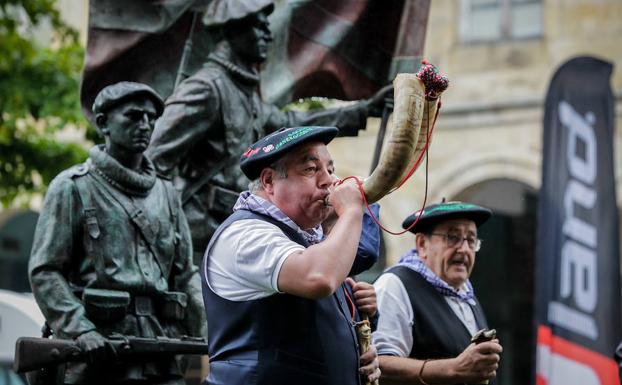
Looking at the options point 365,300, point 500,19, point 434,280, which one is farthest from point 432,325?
point 500,19

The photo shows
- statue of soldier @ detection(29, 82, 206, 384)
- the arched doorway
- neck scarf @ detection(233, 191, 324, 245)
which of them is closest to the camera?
neck scarf @ detection(233, 191, 324, 245)

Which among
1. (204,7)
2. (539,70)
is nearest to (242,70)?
(204,7)

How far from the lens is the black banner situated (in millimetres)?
12109

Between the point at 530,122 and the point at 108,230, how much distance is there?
17.1 m

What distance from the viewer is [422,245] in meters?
6.98

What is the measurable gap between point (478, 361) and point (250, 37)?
8.34 ft

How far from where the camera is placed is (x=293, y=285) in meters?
4.49

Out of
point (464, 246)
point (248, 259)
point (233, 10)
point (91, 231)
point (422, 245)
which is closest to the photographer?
point (248, 259)

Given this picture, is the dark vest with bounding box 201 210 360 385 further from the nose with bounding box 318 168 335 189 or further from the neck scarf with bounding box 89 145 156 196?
the neck scarf with bounding box 89 145 156 196

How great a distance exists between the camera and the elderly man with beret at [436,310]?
624cm

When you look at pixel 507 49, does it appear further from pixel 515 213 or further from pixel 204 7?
pixel 204 7

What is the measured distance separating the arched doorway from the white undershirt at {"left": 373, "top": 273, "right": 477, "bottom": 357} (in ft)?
53.3

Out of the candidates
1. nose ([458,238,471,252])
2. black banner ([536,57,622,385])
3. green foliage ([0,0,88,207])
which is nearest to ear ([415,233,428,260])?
nose ([458,238,471,252])

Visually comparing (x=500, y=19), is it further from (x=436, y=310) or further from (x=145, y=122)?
(x=145, y=122)
